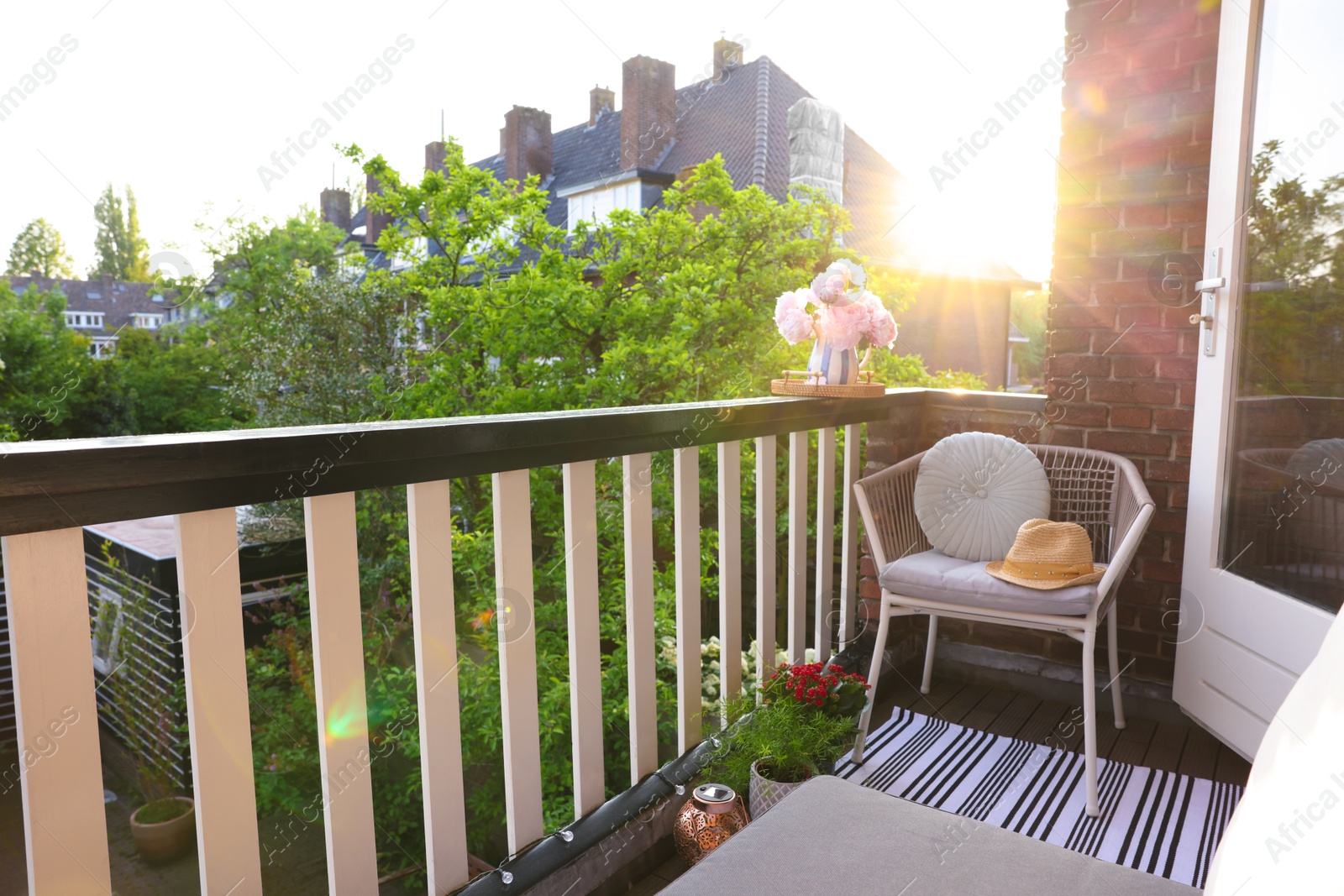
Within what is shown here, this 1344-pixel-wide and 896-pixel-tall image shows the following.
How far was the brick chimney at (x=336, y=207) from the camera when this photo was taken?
25625mm

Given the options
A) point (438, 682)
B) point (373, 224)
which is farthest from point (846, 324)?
point (373, 224)

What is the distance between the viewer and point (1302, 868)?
0.44 metres

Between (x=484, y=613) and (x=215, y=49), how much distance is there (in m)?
7.21

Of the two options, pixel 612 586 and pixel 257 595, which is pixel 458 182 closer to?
pixel 612 586

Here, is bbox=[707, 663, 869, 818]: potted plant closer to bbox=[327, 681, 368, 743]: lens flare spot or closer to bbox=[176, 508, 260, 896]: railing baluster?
bbox=[327, 681, 368, 743]: lens flare spot

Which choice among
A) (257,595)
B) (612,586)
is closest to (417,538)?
(612,586)

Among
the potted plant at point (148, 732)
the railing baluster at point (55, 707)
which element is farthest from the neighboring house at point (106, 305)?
the railing baluster at point (55, 707)

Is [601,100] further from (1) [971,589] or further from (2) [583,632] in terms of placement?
(2) [583,632]

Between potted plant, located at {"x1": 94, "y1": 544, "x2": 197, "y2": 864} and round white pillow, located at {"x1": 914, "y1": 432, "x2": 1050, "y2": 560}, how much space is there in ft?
21.2

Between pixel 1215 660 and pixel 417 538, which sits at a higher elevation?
pixel 417 538

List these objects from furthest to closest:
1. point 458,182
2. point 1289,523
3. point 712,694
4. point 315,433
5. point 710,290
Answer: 1. point 458,182
2. point 710,290
3. point 712,694
4. point 1289,523
5. point 315,433

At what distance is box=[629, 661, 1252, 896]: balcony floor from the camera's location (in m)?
2.20

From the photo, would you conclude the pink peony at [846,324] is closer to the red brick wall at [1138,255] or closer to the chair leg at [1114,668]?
the red brick wall at [1138,255]

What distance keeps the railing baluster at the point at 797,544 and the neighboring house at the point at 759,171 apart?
31.6 ft
